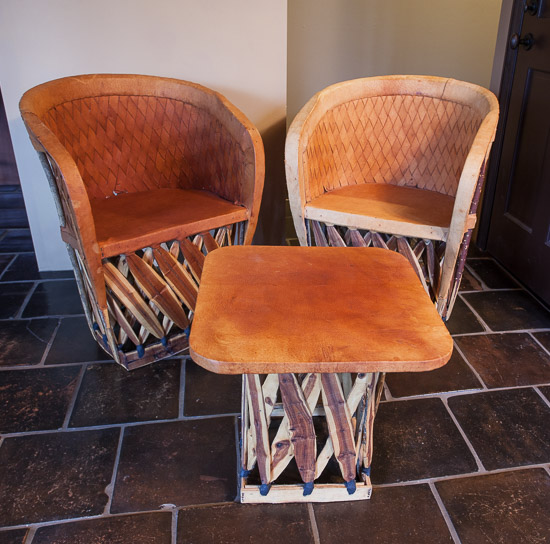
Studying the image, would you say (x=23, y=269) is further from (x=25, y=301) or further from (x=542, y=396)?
(x=542, y=396)

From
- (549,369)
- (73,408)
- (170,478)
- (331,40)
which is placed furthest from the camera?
(331,40)

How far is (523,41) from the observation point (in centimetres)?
224

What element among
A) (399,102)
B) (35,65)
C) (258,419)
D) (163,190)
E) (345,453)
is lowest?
(345,453)

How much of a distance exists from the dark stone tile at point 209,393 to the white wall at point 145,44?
1.15 meters

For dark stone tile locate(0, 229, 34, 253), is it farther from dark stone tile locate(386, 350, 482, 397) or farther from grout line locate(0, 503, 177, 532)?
dark stone tile locate(386, 350, 482, 397)

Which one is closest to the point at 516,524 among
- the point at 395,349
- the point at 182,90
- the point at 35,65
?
the point at 395,349

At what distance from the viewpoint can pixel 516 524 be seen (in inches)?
50.7

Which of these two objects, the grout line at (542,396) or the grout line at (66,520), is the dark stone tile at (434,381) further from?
the grout line at (66,520)

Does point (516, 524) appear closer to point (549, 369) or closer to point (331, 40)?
point (549, 369)

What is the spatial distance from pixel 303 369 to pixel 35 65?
1.73 metres

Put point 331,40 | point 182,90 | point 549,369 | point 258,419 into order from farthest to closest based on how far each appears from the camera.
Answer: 1. point 331,40
2. point 182,90
3. point 549,369
4. point 258,419

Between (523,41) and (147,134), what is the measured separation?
1.59 meters

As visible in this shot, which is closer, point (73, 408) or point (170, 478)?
point (170, 478)

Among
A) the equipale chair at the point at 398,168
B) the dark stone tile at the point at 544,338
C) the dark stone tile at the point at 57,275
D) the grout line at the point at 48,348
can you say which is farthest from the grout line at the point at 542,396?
the dark stone tile at the point at 57,275
